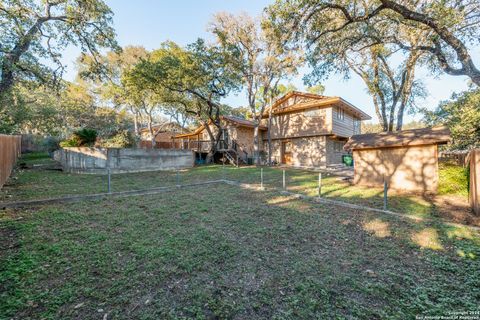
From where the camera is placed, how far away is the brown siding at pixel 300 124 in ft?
52.7

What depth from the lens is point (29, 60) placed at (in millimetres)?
10320

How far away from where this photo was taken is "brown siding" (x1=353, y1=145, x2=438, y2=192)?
7.79 m

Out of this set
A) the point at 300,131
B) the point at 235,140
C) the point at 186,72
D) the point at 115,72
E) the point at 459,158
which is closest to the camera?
the point at 459,158

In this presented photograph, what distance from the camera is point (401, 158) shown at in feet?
27.8

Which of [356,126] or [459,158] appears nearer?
[459,158]

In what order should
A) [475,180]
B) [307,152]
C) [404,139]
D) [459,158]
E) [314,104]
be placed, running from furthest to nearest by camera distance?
[307,152] → [314,104] → [459,158] → [404,139] → [475,180]

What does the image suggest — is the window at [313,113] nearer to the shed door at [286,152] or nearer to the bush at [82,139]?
the shed door at [286,152]

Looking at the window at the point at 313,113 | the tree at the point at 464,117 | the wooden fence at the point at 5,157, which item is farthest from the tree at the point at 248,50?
the wooden fence at the point at 5,157

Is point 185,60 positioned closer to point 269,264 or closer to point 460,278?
point 269,264

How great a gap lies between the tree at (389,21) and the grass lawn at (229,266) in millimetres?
6815

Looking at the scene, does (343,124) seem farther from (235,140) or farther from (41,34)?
(41,34)

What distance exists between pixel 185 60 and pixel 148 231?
1420cm

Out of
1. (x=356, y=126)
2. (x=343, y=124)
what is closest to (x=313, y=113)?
(x=343, y=124)

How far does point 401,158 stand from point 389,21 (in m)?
6.37
